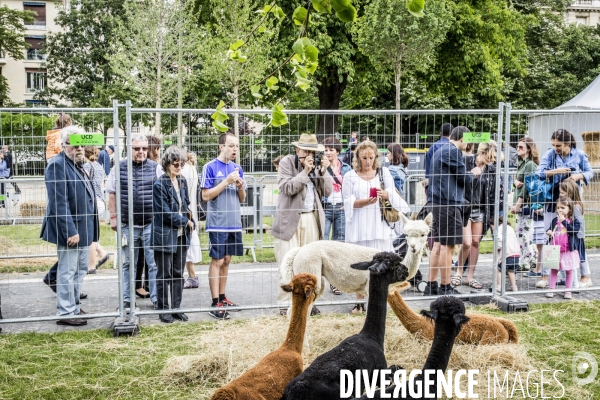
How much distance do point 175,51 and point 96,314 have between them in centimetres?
2083

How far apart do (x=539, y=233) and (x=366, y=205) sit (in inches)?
114

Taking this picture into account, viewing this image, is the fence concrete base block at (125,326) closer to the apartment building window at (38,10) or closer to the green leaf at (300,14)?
the green leaf at (300,14)

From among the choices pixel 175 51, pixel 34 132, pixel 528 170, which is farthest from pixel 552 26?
pixel 34 132

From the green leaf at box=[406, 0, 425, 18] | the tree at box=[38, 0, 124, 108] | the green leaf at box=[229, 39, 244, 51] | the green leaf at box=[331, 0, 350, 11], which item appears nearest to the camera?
the green leaf at box=[406, 0, 425, 18]

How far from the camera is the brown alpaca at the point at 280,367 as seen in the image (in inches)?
151

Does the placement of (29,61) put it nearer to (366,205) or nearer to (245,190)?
(245,190)

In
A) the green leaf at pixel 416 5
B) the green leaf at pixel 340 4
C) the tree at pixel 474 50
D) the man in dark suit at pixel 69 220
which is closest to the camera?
the green leaf at pixel 416 5

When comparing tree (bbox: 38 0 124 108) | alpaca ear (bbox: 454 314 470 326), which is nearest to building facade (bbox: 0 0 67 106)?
tree (bbox: 38 0 124 108)

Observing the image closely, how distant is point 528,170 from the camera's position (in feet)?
28.1

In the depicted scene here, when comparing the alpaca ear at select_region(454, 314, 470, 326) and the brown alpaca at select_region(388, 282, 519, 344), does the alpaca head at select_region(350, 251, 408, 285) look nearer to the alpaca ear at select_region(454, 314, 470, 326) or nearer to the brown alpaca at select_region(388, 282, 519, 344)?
the alpaca ear at select_region(454, 314, 470, 326)

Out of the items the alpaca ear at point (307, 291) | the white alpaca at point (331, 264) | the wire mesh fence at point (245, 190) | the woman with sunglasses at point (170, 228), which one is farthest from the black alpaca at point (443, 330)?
the woman with sunglasses at point (170, 228)

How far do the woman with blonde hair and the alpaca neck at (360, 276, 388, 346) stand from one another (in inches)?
158

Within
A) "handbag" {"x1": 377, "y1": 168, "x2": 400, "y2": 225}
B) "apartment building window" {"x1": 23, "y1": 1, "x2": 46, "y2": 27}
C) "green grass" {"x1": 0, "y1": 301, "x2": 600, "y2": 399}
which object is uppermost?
"apartment building window" {"x1": 23, "y1": 1, "x2": 46, "y2": 27}

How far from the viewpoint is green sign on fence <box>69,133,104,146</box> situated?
6301 mm
